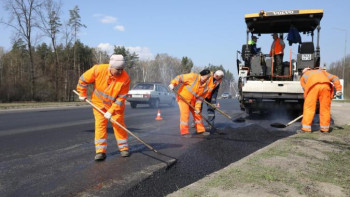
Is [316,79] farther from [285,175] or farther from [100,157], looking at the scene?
[100,157]

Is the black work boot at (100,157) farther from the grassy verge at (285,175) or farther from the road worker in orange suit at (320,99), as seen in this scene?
the road worker in orange suit at (320,99)

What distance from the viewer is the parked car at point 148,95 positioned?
17734mm

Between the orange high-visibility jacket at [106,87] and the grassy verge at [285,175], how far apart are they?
76.3 inches

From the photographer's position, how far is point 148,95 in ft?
58.3

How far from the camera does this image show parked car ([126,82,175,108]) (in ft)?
58.2

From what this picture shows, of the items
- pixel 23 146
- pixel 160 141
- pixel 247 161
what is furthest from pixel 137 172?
pixel 23 146

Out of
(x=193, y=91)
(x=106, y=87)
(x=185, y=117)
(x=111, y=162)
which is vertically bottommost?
(x=111, y=162)

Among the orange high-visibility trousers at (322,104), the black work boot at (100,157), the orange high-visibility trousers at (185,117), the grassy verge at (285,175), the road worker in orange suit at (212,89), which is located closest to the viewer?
the grassy verge at (285,175)

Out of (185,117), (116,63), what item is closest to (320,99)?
(185,117)

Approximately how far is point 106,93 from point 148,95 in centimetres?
1300

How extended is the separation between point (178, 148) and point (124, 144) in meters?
1.08

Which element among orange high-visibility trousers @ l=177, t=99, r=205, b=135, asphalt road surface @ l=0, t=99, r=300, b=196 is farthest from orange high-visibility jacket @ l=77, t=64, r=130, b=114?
orange high-visibility trousers @ l=177, t=99, r=205, b=135

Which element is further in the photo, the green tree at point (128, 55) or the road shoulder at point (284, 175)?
the green tree at point (128, 55)

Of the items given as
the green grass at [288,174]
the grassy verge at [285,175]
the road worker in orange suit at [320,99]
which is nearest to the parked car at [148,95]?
the road worker in orange suit at [320,99]
